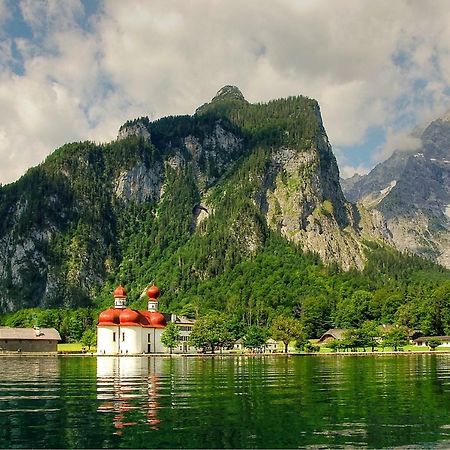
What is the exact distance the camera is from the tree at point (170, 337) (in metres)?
165

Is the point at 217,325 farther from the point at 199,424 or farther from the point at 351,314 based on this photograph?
the point at 199,424

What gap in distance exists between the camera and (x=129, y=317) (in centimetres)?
17625

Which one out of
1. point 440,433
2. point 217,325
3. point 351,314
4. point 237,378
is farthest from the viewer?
point 351,314

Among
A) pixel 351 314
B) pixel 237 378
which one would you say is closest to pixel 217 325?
pixel 351 314

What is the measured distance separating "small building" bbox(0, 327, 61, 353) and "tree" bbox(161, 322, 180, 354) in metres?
31.7

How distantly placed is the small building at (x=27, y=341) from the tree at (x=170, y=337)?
104 feet

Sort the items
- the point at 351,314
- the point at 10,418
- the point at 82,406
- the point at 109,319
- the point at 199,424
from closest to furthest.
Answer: the point at 199,424
the point at 10,418
the point at 82,406
the point at 109,319
the point at 351,314

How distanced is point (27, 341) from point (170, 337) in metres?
41.6

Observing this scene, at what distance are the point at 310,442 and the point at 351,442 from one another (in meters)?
1.77

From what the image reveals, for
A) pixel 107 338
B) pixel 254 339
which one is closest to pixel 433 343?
pixel 254 339

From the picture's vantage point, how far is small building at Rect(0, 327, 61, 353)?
180 m

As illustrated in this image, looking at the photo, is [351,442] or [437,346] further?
[437,346]

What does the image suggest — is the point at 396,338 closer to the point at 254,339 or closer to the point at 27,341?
the point at 254,339

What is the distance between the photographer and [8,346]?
590 ft
